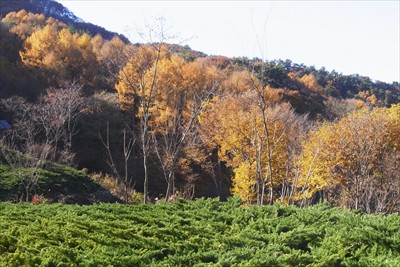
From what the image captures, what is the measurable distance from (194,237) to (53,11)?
7631cm

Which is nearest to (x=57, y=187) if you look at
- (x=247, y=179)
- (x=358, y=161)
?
(x=247, y=179)

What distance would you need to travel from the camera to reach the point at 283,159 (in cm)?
2083

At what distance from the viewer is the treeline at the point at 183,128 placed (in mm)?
14711

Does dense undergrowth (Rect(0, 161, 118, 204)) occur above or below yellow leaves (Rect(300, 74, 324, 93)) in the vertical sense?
below

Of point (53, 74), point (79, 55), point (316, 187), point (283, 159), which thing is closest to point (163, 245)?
point (316, 187)

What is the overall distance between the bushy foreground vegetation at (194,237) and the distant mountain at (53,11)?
5154 centimetres

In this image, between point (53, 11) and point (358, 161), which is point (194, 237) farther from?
point (53, 11)

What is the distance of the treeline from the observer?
48.3 feet

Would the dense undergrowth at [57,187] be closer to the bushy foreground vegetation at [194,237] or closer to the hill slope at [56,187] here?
the hill slope at [56,187]

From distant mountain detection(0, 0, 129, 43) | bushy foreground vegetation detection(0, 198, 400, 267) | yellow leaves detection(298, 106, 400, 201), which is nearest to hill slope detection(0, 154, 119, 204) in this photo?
bushy foreground vegetation detection(0, 198, 400, 267)

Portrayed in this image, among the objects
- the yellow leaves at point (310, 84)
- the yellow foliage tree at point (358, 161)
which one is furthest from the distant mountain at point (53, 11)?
the yellow foliage tree at point (358, 161)

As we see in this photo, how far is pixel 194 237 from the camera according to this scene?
5.50 meters

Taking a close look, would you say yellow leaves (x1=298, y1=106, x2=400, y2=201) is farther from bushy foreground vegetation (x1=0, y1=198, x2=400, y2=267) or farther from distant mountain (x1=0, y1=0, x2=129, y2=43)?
distant mountain (x1=0, y1=0, x2=129, y2=43)

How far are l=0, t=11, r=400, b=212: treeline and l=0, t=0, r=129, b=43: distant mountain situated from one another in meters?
14.0
